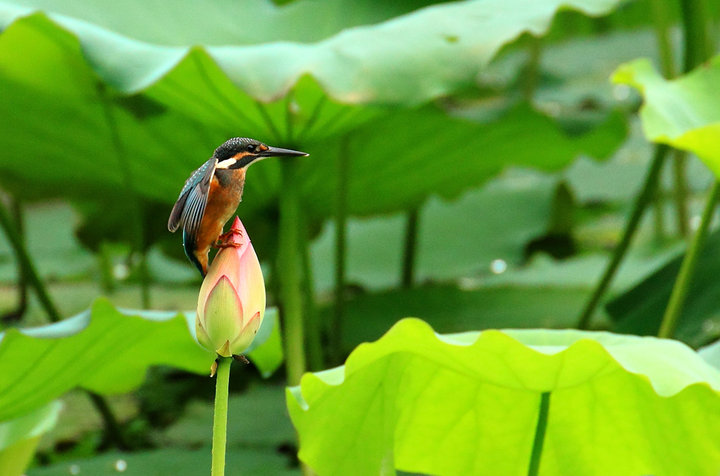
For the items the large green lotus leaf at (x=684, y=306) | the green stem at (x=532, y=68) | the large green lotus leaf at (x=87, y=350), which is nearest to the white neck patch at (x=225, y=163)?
the large green lotus leaf at (x=87, y=350)

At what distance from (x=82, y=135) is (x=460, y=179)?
2.89 ft

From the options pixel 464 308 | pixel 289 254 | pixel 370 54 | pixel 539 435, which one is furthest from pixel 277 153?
pixel 464 308

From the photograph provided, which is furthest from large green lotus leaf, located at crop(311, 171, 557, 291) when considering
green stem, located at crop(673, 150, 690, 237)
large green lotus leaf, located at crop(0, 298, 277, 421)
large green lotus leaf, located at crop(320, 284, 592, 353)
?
large green lotus leaf, located at crop(0, 298, 277, 421)

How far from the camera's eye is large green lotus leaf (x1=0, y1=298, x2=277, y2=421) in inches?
35.1

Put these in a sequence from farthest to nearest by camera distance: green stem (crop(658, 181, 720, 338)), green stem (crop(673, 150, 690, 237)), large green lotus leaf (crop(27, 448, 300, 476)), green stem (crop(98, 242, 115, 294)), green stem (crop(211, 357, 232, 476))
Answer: green stem (crop(98, 242, 115, 294)) → green stem (crop(673, 150, 690, 237)) → large green lotus leaf (crop(27, 448, 300, 476)) → green stem (crop(658, 181, 720, 338)) → green stem (crop(211, 357, 232, 476))

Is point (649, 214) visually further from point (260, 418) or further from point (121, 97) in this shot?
point (121, 97)

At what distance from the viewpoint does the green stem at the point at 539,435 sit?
83 centimetres

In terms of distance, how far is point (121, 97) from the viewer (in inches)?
60.0

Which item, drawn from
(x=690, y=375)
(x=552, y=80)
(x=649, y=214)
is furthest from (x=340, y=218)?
(x=552, y=80)

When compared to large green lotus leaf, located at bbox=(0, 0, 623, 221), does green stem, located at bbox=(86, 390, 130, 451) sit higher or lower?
lower

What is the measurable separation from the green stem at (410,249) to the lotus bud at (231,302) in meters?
1.62

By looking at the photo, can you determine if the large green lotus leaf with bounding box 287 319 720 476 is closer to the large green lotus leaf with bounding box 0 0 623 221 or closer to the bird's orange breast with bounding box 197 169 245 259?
the bird's orange breast with bounding box 197 169 245 259

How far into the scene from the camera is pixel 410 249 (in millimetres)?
2293

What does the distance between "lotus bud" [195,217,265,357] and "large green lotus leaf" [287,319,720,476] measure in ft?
0.63
